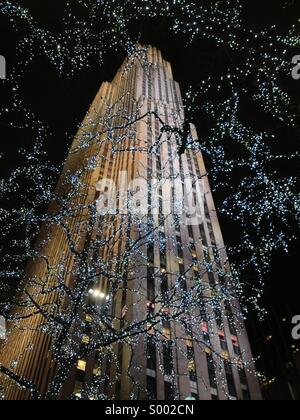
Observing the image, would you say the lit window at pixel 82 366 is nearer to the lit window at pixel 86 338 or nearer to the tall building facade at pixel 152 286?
the tall building facade at pixel 152 286

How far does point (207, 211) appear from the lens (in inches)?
1515

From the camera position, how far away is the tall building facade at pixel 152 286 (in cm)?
2105

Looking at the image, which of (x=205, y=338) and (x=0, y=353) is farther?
(x=0, y=353)

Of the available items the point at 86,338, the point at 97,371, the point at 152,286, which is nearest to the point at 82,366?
the point at 97,371

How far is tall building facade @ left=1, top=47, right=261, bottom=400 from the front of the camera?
21047mm

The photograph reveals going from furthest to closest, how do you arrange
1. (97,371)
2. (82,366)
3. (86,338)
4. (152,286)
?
(152,286), (86,338), (82,366), (97,371)

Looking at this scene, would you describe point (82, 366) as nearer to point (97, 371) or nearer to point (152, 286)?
point (97, 371)

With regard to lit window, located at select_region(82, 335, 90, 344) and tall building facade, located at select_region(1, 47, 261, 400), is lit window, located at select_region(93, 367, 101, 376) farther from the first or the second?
lit window, located at select_region(82, 335, 90, 344)

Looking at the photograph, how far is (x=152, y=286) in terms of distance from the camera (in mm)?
26781

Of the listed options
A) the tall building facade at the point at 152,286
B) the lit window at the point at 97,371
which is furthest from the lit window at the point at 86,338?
the lit window at the point at 97,371

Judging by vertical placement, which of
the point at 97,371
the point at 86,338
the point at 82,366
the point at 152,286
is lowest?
the point at 97,371
